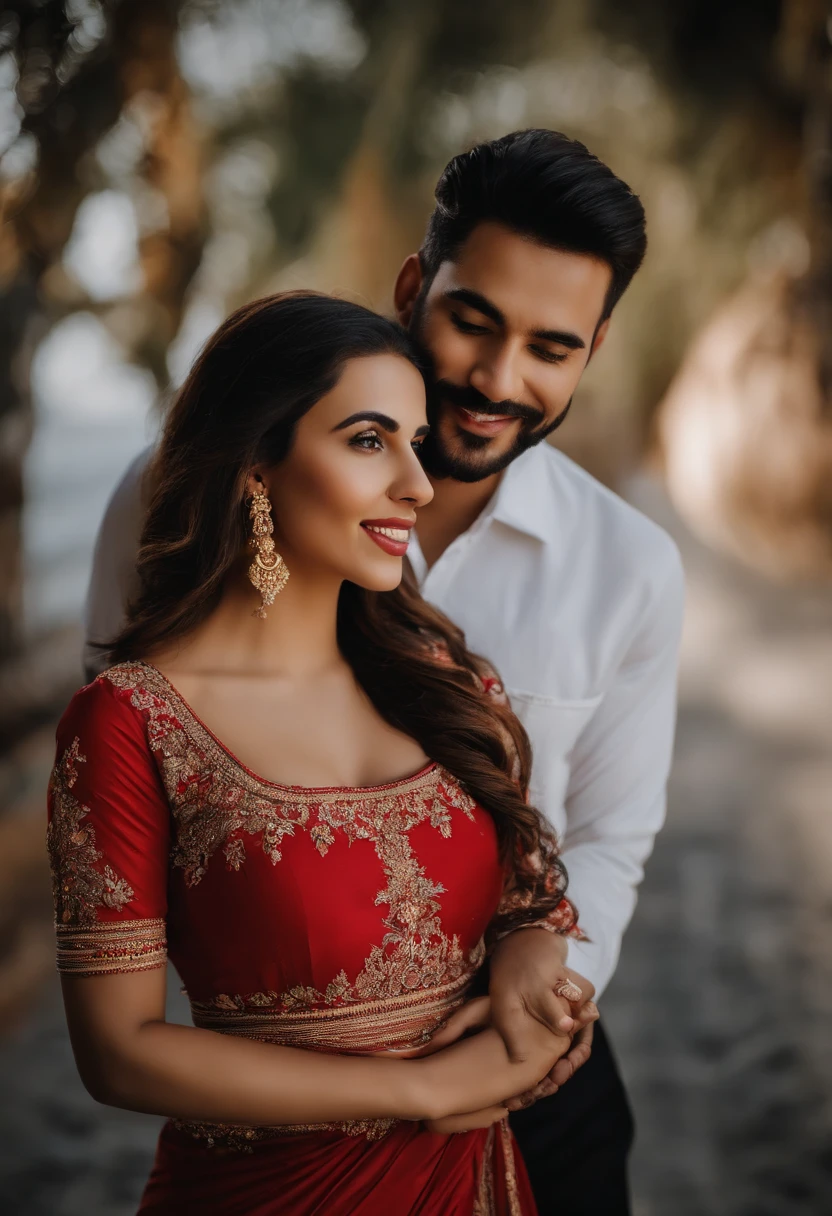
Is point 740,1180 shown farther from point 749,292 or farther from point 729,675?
point 729,675

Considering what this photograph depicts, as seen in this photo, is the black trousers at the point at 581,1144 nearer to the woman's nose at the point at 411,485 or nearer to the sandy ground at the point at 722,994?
the woman's nose at the point at 411,485

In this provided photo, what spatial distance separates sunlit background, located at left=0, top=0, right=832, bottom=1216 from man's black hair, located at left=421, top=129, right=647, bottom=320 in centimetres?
124

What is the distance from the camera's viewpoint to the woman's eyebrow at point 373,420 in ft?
4.11

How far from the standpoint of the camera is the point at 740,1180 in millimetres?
2861

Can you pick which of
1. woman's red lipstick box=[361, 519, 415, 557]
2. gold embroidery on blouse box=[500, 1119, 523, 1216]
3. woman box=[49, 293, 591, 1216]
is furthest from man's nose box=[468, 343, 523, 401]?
gold embroidery on blouse box=[500, 1119, 523, 1216]

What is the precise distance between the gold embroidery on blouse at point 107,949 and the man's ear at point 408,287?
0.91 metres

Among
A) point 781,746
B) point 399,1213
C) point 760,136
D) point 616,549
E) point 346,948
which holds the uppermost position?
point 760,136

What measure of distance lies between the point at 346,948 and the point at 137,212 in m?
2.93

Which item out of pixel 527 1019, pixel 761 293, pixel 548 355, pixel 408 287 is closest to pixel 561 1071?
pixel 527 1019

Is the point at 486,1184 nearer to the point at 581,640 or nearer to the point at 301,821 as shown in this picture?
the point at 301,821

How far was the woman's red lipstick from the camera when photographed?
4.18 ft

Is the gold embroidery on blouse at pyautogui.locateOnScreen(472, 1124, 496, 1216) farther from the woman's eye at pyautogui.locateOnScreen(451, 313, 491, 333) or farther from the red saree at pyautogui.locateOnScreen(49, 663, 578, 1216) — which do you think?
the woman's eye at pyautogui.locateOnScreen(451, 313, 491, 333)

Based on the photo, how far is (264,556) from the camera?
129 cm

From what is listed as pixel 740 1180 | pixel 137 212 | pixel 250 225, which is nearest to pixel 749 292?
pixel 250 225
